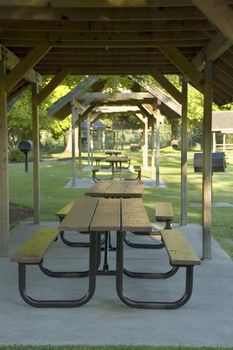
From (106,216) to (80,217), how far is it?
→ 27cm

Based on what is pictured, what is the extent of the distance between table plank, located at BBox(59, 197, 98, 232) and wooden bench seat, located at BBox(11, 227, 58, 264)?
13.9 inches

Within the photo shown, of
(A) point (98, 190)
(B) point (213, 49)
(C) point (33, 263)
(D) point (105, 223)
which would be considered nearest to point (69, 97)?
(A) point (98, 190)

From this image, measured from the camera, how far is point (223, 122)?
151 ft

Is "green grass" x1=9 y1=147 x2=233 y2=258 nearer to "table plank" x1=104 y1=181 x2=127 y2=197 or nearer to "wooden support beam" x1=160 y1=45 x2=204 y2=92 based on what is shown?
"table plank" x1=104 y1=181 x2=127 y2=197

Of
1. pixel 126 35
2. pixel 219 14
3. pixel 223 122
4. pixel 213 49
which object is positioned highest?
pixel 223 122

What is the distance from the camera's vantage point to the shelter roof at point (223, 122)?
44594 millimetres

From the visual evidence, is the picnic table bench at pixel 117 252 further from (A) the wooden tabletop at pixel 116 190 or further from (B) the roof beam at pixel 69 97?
(B) the roof beam at pixel 69 97

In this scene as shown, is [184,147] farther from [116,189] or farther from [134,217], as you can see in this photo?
[134,217]

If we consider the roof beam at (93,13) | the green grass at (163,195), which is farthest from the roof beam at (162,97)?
the roof beam at (93,13)

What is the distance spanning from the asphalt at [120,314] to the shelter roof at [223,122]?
38.7 m

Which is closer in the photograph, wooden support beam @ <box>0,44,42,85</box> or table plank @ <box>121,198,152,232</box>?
table plank @ <box>121,198,152,232</box>

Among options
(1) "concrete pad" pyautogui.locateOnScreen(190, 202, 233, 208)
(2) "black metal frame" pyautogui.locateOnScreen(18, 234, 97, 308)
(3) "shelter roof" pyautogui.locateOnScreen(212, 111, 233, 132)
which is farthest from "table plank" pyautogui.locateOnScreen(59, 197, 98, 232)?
(3) "shelter roof" pyautogui.locateOnScreen(212, 111, 233, 132)

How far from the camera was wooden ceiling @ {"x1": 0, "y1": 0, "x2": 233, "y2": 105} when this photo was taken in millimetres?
5367

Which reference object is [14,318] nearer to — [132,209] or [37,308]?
[37,308]
